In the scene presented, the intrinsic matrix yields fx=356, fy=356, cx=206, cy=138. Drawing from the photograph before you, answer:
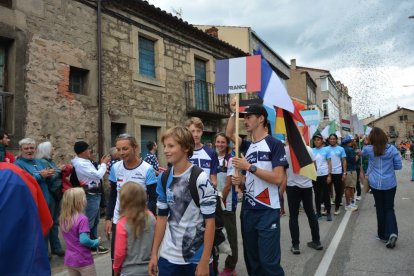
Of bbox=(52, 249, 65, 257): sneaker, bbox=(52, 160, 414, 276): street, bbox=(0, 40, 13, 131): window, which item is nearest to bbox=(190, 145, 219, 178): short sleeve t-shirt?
bbox=(52, 160, 414, 276): street

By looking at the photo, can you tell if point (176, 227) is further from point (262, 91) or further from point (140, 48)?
point (140, 48)

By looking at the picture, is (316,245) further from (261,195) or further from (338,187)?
(338,187)

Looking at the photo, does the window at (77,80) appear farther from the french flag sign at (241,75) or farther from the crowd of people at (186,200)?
the french flag sign at (241,75)

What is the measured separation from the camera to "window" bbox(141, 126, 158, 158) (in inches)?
463

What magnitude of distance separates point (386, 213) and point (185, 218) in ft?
13.8

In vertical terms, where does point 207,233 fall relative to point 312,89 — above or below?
below

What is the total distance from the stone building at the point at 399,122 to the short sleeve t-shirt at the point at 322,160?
78.1m

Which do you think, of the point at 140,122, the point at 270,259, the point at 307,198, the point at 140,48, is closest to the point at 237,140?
the point at 270,259

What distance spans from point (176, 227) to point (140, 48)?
10076 millimetres

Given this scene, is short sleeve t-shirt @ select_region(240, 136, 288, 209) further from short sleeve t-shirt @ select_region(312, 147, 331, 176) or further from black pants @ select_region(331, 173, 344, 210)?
black pants @ select_region(331, 173, 344, 210)

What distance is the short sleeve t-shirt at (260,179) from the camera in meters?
3.44

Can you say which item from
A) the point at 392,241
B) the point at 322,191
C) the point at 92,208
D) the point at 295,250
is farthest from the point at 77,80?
the point at 392,241

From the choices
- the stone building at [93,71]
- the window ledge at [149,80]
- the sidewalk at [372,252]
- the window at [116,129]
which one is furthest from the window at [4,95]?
the sidewalk at [372,252]

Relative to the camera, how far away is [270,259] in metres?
3.26
